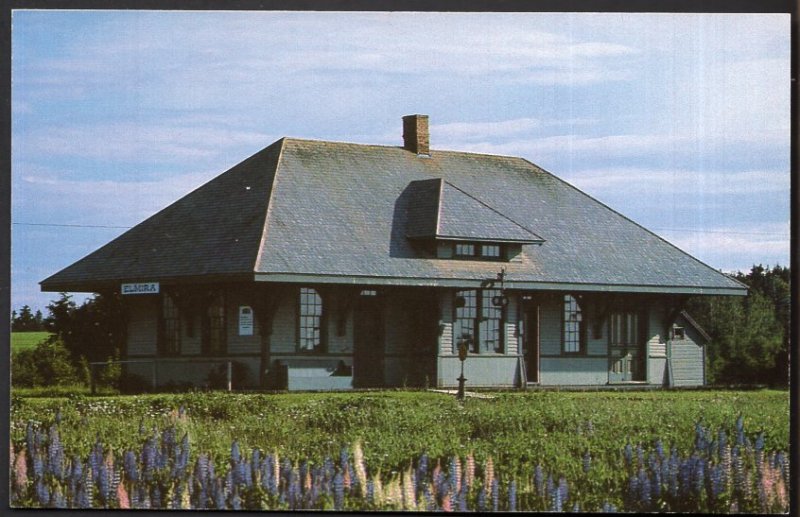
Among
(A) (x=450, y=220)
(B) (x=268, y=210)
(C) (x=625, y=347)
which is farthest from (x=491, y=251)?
(B) (x=268, y=210)

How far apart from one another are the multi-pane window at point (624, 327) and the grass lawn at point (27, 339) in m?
10.8

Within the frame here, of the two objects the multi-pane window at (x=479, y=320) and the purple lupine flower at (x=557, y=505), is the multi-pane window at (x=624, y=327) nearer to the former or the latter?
the multi-pane window at (x=479, y=320)

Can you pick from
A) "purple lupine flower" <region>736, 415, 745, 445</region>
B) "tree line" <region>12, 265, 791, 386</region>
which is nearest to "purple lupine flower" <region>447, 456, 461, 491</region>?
"purple lupine flower" <region>736, 415, 745, 445</region>

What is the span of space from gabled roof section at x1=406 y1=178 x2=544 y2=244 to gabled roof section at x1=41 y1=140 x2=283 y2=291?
283 centimetres

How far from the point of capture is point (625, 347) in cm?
2959

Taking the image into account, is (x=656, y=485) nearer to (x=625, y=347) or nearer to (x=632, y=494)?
(x=632, y=494)

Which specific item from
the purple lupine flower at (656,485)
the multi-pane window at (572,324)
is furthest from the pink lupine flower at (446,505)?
the multi-pane window at (572,324)

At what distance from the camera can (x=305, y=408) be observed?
73.8 ft

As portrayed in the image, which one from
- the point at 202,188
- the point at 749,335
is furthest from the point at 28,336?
the point at 749,335

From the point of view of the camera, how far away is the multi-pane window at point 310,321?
27.7 m

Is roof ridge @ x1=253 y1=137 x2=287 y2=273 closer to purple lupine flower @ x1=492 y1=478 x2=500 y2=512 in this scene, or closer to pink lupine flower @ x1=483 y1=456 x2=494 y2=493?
pink lupine flower @ x1=483 y1=456 x2=494 y2=493

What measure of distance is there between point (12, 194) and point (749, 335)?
45.3ft

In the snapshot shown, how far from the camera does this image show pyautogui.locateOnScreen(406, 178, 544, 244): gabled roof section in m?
28.5

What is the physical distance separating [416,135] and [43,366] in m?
7.99
